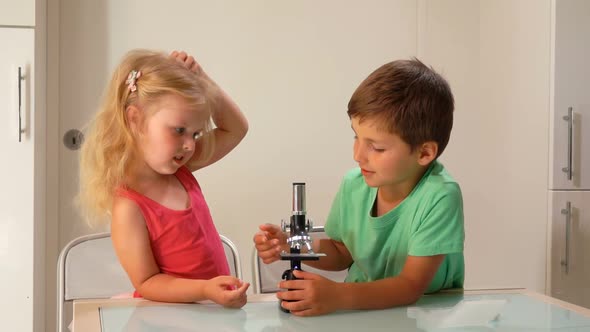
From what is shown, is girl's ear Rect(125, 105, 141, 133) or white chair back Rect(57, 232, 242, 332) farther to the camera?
white chair back Rect(57, 232, 242, 332)

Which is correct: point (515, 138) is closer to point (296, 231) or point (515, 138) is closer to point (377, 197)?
point (377, 197)

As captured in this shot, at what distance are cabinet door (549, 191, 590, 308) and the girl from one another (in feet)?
4.16

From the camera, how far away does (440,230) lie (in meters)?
1.16

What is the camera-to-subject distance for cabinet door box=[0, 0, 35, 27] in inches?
81.6

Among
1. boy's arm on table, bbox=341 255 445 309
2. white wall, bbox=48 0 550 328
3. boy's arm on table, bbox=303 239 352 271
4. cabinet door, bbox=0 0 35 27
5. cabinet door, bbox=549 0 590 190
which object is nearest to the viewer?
boy's arm on table, bbox=341 255 445 309

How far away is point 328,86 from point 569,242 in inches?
37.8

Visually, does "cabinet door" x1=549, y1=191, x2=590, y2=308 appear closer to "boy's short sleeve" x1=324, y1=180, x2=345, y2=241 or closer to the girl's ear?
"boy's short sleeve" x1=324, y1=180, x2=345, y2=241

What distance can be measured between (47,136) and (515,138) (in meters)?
1.53

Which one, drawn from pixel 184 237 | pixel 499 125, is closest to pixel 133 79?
pixel 184 237

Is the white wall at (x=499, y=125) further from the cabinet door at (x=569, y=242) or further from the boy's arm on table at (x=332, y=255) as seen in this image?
the boy's arm on table at (x=332, y=255)

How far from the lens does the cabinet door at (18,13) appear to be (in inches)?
81.6

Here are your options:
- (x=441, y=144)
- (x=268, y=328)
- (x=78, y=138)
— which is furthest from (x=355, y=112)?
(x=78, y=138)

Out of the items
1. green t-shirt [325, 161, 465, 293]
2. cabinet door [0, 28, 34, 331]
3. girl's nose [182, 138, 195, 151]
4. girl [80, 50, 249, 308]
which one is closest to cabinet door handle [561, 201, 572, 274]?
green t-shirt [325, 161, 465, 293]

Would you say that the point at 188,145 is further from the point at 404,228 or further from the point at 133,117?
the point at 404,228
